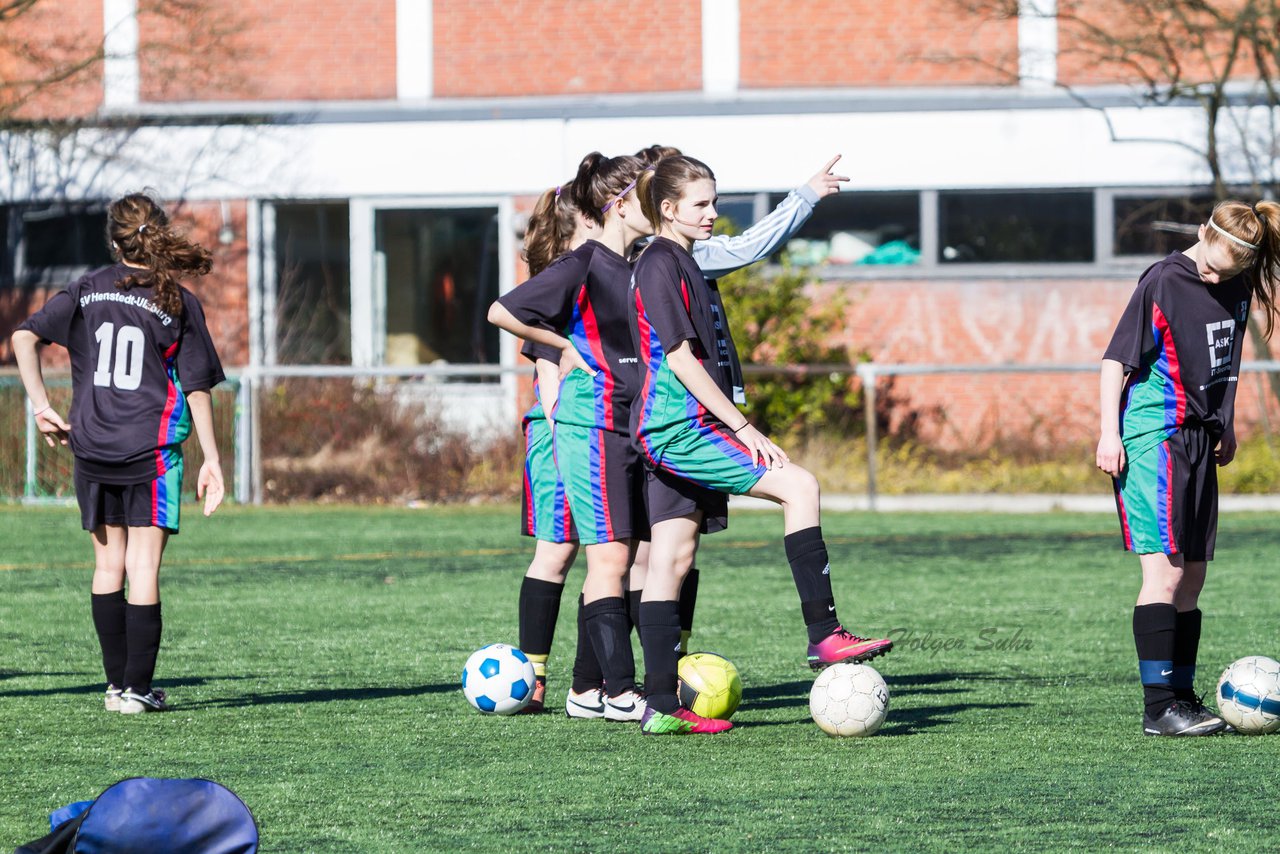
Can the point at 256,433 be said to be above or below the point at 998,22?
below

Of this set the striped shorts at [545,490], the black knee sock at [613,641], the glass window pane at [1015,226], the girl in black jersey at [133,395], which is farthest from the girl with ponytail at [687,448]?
the glass window pane at [1015,226]

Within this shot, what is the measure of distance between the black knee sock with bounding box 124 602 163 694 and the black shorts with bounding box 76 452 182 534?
301mm

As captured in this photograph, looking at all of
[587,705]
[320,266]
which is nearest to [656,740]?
[587,705]

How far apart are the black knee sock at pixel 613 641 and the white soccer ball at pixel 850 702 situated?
685 mm

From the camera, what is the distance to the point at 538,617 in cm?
650

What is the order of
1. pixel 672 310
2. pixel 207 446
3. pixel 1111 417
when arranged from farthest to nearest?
pixel 207 446 → pixel 1111 417 → pixel 672 310

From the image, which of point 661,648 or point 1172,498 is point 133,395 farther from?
point 1172,498

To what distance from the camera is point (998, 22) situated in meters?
20.1

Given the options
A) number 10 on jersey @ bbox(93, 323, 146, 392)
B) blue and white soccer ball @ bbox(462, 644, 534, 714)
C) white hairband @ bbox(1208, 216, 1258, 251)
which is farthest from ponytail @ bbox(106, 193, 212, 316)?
white hairband @ bbox(1208, 216, 1258, 251)

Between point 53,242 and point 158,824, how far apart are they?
1853 cm

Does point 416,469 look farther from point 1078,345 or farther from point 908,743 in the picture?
point 908,743

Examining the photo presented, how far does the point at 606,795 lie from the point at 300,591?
6.04 meters

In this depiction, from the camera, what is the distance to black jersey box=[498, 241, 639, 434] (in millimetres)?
5930

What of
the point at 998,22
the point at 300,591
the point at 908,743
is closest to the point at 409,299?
the point at 998,22
